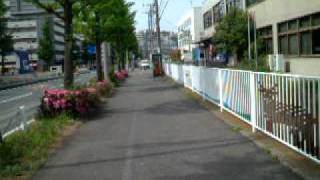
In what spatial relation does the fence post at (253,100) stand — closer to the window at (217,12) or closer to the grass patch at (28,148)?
the grass patch at (28,148)

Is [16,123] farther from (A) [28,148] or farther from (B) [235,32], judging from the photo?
(B) [235,32]

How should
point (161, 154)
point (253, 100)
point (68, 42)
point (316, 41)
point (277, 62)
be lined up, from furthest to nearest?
point (277, 62) < point (316, 41) < point (68, 42) < point (253, 100) < point (161, 154)

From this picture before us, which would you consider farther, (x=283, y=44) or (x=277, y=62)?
(x=283, y=44)

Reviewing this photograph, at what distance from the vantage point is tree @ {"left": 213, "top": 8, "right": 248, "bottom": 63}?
42097mm

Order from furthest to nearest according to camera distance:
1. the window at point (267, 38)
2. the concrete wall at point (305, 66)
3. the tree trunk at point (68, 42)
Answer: the window at point (267, 38) → the concrete wall at point (305, 66) → the tree trunk at point (68, 42)

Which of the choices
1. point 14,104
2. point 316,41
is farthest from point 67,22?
point 316,41

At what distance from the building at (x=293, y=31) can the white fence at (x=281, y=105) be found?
46.5 ft

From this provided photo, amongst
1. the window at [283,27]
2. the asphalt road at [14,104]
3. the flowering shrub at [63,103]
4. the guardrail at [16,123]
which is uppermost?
the window at [283,27]

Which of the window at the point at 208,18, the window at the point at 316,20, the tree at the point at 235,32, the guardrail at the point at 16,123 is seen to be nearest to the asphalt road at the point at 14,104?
the guardrail at the point at 16,123

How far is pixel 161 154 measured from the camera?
998 centimetres

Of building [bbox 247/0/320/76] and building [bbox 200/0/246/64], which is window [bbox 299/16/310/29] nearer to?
building [bbox 247/0/320/76]

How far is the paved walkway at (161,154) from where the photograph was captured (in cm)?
833

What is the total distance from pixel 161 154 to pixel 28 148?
2582 mm

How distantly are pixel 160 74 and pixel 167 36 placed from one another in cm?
11975
